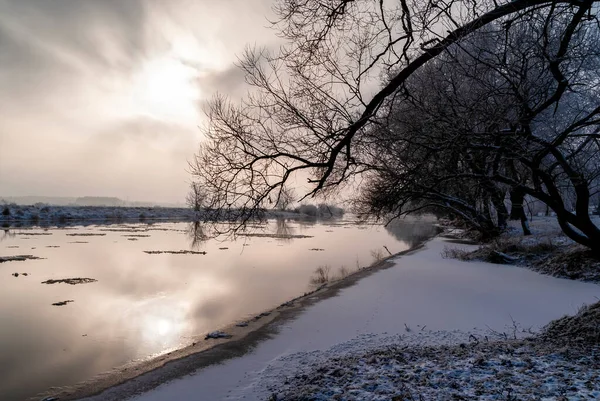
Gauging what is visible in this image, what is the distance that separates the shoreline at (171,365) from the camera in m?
6.44

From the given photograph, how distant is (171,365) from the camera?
24.0 ft

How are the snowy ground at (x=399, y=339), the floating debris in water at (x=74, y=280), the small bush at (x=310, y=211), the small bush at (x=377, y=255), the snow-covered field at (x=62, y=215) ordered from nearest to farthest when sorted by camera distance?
the snowy ground at (x=399, y=339)
the floating debris in water at (x=74, y=280)
the small bush at (x=377, y=255)
the snow-covered field at (x=62, y=215)
the small bush at (x=310, y=211)

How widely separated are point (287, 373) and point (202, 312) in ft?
18.9

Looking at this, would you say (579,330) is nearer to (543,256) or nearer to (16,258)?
(543,256)

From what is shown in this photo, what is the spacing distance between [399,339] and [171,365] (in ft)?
14.0

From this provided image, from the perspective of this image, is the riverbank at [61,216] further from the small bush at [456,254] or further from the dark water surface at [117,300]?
the small bush at [456,254]

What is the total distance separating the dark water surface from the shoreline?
1.23 feet

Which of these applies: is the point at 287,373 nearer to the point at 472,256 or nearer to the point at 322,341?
the point at 322,341

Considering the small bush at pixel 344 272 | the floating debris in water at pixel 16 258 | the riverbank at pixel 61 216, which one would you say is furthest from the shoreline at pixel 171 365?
the riverbank at pixel 61 216

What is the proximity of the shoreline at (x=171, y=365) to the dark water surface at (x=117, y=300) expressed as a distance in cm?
37

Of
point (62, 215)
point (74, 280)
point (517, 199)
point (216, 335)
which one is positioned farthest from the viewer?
point (62, 215)

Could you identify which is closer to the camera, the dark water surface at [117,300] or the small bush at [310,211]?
the dark water surface at [117,300]

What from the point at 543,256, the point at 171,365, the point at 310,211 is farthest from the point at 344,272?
the point at 310,211

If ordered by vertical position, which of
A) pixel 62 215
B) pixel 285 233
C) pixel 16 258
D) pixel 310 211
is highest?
pixel 310 211
